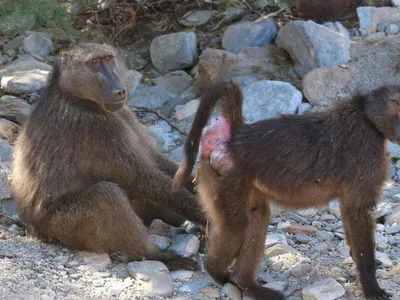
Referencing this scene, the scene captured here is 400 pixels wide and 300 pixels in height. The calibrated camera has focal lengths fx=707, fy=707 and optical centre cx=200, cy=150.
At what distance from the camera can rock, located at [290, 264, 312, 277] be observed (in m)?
4.09

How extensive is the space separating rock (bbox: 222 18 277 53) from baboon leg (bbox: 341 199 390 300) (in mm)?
3773

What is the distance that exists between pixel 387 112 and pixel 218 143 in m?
0.90

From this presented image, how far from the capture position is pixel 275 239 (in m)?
4.56

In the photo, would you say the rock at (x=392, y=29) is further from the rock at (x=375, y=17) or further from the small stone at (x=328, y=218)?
the small stone at (x=328, y=218)

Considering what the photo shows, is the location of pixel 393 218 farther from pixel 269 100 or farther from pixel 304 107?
pixel 269 100

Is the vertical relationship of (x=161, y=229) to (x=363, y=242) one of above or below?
below

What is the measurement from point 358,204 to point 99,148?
157 centimetres

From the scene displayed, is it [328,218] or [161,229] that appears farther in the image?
[328,218]

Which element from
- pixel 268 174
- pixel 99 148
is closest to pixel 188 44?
pixel 99 148

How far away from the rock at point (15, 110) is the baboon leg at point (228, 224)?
2756 mm


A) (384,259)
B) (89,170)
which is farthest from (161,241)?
(384,259)

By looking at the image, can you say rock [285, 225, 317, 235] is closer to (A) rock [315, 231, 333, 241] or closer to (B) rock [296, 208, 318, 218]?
(A) rock [315, 231, 333, 241]

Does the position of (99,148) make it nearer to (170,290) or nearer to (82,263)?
(82,263)

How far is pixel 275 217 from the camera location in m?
5.05
